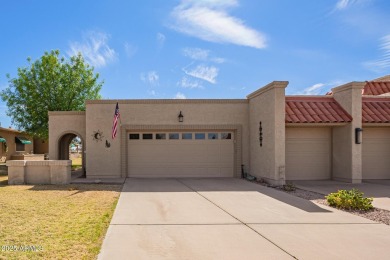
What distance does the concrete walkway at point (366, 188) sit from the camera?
418 inches

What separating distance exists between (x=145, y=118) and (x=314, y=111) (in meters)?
8.60

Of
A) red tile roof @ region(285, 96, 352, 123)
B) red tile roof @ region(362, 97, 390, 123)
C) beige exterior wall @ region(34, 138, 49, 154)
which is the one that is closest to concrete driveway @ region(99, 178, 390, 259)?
red tile roof @ region(285, 96, 352, 123)

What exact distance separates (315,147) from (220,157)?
4.93m

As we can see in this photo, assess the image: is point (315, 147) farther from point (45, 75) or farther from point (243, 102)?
point (45, 75)

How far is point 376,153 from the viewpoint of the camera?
53.6ft

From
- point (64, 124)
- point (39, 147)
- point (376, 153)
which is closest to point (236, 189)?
point (376, 153)

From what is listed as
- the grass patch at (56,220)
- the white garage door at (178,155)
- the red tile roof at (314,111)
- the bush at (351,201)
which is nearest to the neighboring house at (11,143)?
the white garage door at (178,155)

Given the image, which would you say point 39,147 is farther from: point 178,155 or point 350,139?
point 350,139

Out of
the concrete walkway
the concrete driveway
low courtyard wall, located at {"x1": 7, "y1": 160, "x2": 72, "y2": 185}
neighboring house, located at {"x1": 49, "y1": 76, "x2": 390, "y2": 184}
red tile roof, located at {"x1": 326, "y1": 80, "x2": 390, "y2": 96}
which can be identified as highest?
red tile roof, located at {"x1": 326, "y1": 80, "x2": 390, "y2": 96}

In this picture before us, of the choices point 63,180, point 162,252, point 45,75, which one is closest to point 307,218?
point 162,252

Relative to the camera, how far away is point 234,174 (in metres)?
17.5

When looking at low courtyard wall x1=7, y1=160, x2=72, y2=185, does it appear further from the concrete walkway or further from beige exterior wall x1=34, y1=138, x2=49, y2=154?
beige exterior wall x1=34, y1=138, x2=49, y2=154

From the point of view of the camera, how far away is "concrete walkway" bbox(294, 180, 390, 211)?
1061 cm

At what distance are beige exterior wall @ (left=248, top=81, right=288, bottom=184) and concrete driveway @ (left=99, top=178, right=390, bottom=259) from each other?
11.2 ft
